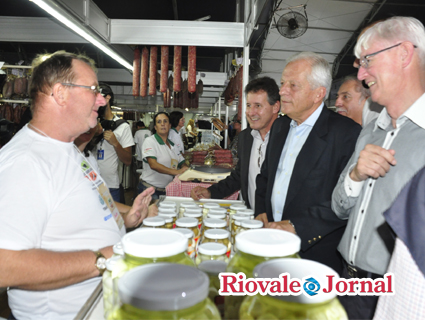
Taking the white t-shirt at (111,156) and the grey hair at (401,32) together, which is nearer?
the grey hair at (401,32)

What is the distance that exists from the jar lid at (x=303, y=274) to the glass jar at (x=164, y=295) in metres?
0.11

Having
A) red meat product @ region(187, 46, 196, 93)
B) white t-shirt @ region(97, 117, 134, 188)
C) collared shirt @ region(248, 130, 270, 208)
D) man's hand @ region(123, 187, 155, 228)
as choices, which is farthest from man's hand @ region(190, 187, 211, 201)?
red meat product @ region(187, 46, 196, 93)

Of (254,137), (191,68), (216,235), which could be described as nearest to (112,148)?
(191,68)

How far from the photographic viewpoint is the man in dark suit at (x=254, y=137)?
2.80m

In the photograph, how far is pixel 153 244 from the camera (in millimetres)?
615

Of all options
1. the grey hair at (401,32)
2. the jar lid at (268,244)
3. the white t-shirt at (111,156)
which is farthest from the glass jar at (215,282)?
the white t-shirt at (111,156)

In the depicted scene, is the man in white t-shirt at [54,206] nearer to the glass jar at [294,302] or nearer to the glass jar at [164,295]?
the glass jar at [164,295]

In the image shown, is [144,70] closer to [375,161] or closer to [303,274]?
[375,161]

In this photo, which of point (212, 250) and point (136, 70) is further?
point (136, 70)

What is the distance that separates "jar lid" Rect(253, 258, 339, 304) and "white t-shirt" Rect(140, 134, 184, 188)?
4.04 metres

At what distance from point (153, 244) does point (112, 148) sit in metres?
3.69

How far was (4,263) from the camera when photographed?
970 mm

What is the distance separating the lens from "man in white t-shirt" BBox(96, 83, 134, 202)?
12.7 ft

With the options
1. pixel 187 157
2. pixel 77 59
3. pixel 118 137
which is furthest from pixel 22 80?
pixel 77 59
